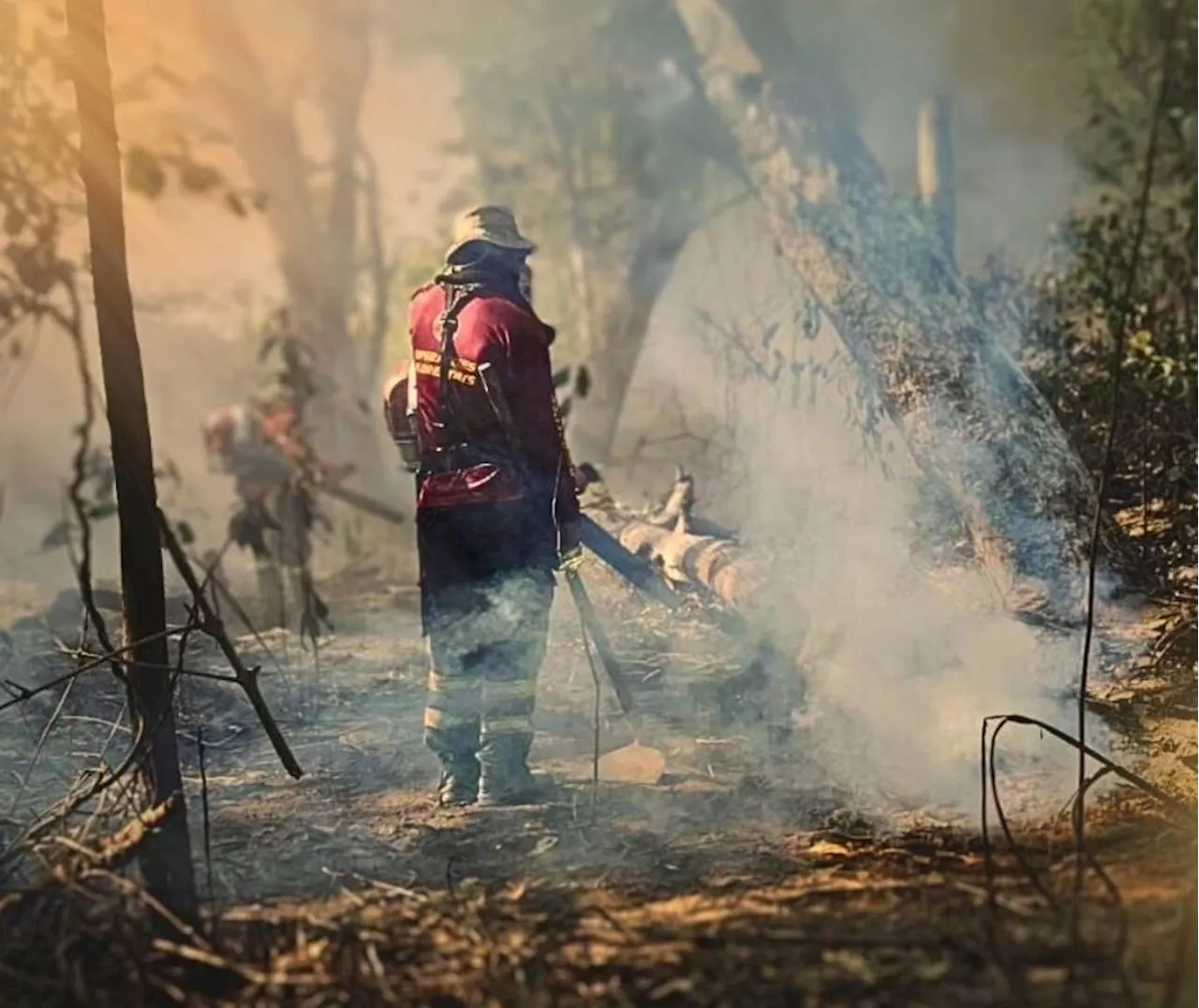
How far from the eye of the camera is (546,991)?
7.75ft

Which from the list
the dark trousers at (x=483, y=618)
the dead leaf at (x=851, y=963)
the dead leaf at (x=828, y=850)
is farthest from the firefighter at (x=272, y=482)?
the dead leaf at (x=851, y=963)

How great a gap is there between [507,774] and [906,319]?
6.69 ft

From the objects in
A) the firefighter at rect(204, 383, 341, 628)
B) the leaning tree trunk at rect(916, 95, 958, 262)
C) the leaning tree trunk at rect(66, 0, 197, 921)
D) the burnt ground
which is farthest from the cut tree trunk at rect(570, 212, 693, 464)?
the leaning tree trunk at rect(66, 0, 197, 921)

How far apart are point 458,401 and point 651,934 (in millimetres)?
1575

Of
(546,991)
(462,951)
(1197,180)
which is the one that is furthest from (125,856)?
(1197,180)

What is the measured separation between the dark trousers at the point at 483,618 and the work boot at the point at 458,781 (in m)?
0.02

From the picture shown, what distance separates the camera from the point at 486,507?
11.3 feet

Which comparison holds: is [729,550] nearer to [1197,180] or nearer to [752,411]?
[752,411]

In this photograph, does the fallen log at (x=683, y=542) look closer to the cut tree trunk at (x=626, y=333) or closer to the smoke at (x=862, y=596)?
the smoke at (x=862, y=596)

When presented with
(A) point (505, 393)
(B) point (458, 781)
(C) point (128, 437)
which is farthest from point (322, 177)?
(B) point (458, 781)

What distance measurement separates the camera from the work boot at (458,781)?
11.1 ft

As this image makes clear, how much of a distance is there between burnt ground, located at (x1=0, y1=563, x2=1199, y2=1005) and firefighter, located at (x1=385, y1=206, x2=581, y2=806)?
0.64ft

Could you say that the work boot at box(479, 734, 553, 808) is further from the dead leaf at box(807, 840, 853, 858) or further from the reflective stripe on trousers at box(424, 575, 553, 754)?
the dead leaf at box(807, 840, 853, 858)

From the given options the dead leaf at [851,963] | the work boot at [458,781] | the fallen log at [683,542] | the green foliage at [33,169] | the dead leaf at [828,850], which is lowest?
the dead leaf at [851,963]
